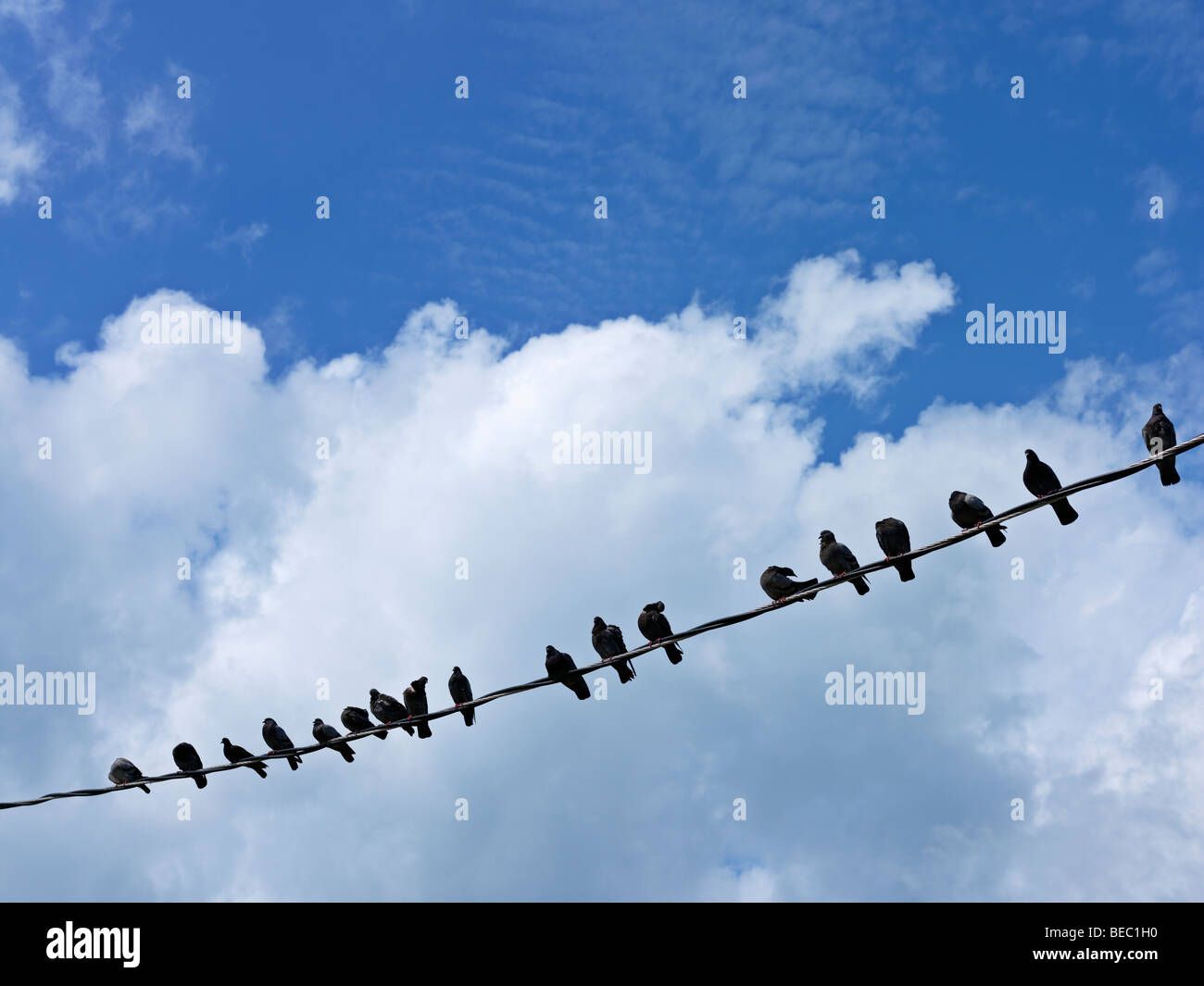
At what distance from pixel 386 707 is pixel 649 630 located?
204 inches

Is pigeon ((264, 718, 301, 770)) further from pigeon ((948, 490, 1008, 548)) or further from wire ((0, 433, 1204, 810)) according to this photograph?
pigeon ((948, 490, 1008, 548))

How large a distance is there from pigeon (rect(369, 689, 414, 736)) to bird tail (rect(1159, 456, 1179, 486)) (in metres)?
12.4

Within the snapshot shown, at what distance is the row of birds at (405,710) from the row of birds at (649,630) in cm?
1

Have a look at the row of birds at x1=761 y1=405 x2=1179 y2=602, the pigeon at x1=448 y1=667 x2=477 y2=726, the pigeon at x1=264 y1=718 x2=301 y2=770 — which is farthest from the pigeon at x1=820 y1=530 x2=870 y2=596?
the pigeon at x1=264 y1=718 x2=301 y2=770

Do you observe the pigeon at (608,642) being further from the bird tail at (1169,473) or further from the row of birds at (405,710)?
the bird tail at (1169,473)

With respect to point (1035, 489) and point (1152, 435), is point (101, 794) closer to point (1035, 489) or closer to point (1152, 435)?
point (1035, 489)

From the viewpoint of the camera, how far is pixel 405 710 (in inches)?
781

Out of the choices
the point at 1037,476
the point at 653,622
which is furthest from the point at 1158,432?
the point at 653,622

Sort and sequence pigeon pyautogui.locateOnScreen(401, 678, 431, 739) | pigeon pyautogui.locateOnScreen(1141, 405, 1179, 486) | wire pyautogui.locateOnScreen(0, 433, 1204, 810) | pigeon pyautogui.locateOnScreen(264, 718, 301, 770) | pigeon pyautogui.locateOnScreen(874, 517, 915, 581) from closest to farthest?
wire pyautogui.locateOnScreen(0, 433, 1204, 810) < pigeon pyautogui.locateOnScreen(1141, 405, 1179, 486) < pigeon pyautogui.locateOnScreen(874, 517, 915, 581) < pigeon pyautogui.locateOnScreen(401, 678, 431, 739) < pigeon pyautogui.locateOnScreen(264, 718, 301, 770)

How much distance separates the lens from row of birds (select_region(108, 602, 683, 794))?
16.5 meters

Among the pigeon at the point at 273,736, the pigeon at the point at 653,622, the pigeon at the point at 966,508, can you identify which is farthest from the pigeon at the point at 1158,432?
the pigeon at the point at 273,736

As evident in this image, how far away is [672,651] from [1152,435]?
6638mm

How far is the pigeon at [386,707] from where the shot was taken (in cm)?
1989
